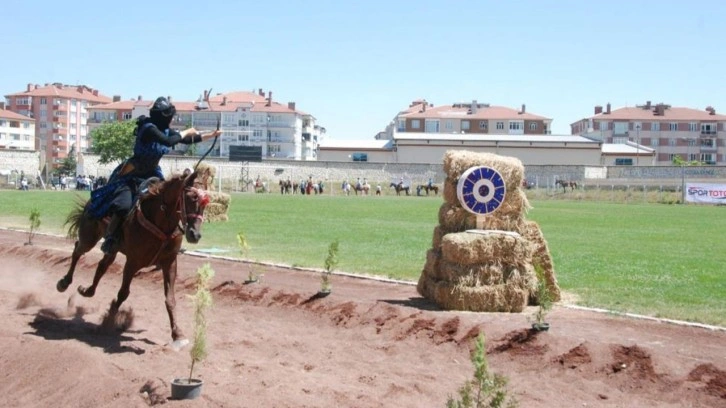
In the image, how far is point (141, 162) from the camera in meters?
12.2

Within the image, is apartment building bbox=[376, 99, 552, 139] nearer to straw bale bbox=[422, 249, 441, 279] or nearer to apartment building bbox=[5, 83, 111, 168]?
apartment building bbox=[5, 83, 111, 168]

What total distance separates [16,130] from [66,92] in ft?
68.5

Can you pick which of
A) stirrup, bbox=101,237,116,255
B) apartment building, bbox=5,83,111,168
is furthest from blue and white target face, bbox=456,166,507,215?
apartment building, bbox=5,83,111,168

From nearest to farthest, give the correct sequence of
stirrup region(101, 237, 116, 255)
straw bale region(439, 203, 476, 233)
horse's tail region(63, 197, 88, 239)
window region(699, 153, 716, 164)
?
stirrup region(101, 237, 116, 255) → horse's tail region(63, 197, 88, 239) → straw bale region(439, 203, 476, 233) → window region(699, 153, 716, 164)

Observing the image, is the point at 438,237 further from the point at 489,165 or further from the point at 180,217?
the point at 180,217

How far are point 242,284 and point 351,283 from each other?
225 centimetres

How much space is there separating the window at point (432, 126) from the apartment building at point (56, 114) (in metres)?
76.4

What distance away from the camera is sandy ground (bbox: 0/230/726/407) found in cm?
868

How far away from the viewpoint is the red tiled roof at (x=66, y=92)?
178 m

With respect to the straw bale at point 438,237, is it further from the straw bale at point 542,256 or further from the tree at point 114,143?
the tree at point 114,143

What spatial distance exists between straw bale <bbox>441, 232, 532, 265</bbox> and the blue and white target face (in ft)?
2.71

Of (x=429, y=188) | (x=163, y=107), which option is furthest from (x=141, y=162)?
(x=429, y=188)

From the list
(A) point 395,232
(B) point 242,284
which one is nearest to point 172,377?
(B) point 242,284

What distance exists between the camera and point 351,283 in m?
16.6
